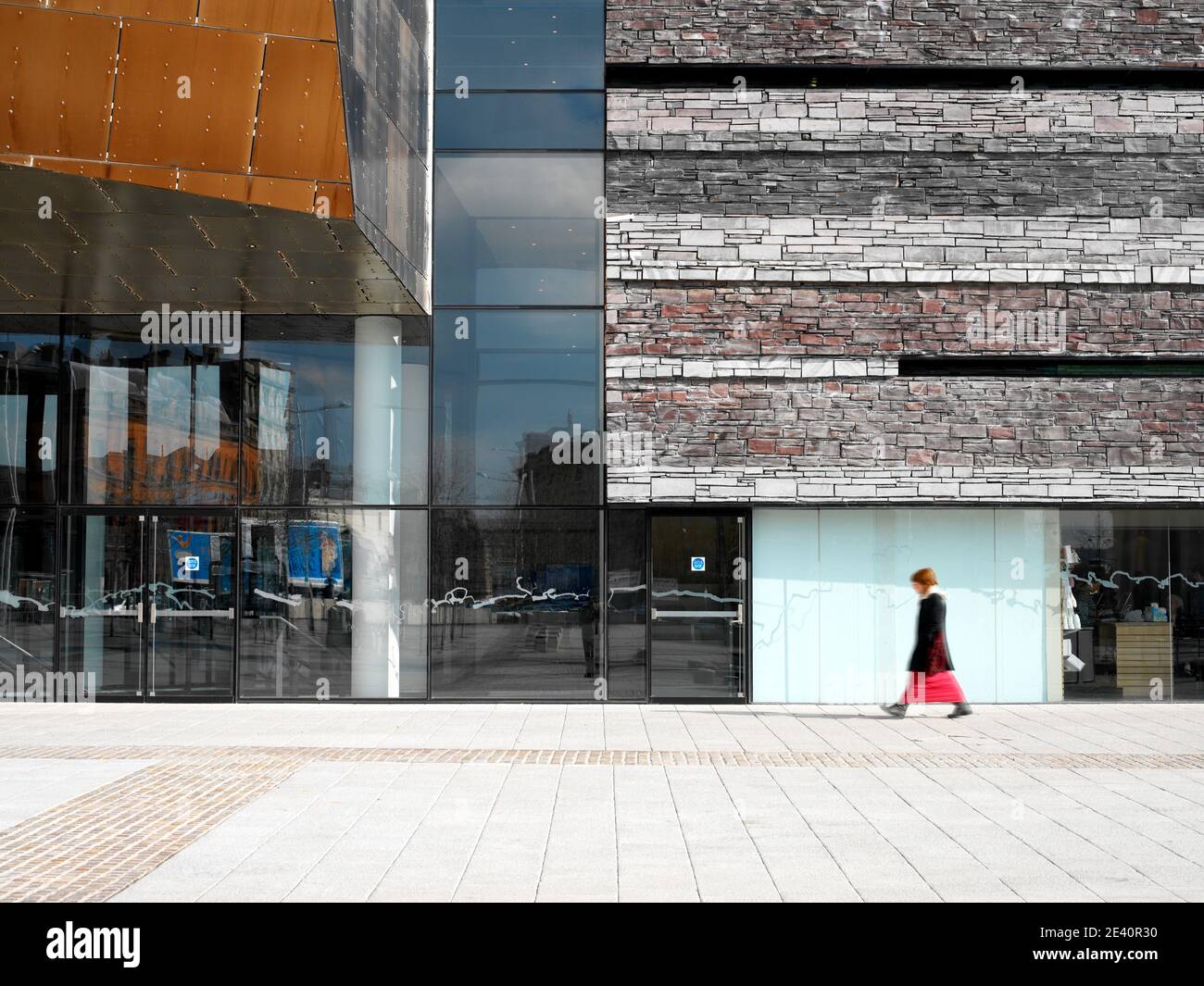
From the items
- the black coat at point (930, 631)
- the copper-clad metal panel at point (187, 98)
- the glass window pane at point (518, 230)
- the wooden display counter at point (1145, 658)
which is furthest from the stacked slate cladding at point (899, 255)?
the copper-clad metal panel at point (187, 98)

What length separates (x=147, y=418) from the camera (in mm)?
15602

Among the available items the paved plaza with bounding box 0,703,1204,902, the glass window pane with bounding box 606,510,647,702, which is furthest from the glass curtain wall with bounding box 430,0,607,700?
the paved plaza with bounding box 0,703,1204,902

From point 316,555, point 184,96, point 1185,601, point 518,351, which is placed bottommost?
point 1185,601

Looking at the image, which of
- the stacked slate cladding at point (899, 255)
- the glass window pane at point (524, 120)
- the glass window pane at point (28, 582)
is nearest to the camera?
the stacked slate cladding at point (899, 255)

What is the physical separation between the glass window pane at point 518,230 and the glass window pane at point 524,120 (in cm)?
17

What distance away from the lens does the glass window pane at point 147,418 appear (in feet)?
50.9

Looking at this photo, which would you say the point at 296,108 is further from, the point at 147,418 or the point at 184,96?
the point at 147,418

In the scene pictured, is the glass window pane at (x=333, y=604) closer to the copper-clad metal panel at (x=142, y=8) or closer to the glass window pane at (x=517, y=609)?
the glass window pane at (x=517, y=609)

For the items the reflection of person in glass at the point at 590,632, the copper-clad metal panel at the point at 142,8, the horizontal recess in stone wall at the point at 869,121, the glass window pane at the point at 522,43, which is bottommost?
the reflection of person in glass at the point at 590,632

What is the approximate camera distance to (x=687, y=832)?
26.7 ft

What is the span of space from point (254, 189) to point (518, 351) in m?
4.84

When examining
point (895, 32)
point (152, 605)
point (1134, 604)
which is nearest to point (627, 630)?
point (152, 605)

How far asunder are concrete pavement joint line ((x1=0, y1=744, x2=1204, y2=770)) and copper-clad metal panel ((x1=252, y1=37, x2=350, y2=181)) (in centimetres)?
547

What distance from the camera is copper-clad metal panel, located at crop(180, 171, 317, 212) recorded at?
36.4ft
